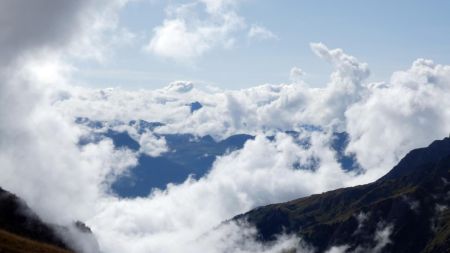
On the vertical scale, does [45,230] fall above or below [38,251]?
above

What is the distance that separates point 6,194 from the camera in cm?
18475

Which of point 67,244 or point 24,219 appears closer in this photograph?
point 24,219

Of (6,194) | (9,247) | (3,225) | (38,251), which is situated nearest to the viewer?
(9,247)

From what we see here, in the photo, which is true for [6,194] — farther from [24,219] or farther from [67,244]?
[67,244]

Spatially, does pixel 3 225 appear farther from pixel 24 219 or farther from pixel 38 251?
pixel 38 251

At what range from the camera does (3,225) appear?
16938cm

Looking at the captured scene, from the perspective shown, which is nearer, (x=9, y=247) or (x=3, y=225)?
(x=9, y=247)

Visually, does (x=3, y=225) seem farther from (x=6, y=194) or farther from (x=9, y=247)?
(x=9, y=247)

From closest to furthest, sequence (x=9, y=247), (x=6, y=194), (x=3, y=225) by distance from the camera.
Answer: (x=9, y=247) < (x=3, y=225) < (x=6, y=194)

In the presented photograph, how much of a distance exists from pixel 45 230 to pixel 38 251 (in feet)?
213

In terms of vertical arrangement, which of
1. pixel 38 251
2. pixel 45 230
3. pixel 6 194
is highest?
pixel 6 194

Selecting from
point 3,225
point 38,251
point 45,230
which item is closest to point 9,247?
point 38,251

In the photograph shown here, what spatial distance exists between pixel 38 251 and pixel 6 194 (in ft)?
222

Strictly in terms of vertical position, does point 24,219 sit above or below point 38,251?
above
